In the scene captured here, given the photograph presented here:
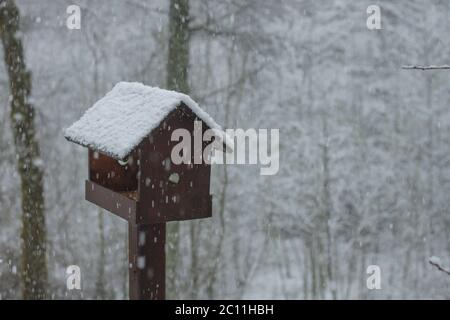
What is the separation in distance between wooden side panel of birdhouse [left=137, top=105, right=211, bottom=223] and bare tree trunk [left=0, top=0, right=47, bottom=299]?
11.8 feet

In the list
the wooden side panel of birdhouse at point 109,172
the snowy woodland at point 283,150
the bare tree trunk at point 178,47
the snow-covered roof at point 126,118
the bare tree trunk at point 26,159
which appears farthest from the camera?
the snowy woodland at point 283,150

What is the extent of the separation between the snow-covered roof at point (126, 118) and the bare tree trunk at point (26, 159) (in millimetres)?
3068

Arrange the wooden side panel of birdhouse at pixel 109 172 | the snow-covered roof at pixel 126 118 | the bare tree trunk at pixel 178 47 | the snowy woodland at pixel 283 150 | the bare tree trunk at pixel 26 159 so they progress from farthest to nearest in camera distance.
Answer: the snowy woodland at pixel 283 150 → the bare tree trunk at pixel 178 47 → the bare tree trunk at pixel 26 159 → the wooden side panel of birdhouse at pixel 109 172 → the snow-covered roof at pixel 126 118

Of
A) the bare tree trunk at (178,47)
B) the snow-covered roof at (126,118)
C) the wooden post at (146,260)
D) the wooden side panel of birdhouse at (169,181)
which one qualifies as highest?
the bare tree trunk at (178,47)

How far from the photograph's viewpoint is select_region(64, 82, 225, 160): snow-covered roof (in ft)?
10.5

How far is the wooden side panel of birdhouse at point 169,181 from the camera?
3277 millimetres

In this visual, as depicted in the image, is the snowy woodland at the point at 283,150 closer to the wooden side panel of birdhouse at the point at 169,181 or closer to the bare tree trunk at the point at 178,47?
the bare tree trunk at the point at 178,47

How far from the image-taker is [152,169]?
10.9 feet

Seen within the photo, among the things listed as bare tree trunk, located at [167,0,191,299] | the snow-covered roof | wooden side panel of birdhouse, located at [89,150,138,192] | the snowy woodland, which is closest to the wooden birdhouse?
the snow-covered roof

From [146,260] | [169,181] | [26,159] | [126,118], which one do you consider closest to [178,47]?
[26,159]

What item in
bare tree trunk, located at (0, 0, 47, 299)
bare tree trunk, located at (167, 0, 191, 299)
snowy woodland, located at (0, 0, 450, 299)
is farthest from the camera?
snowy woodland, located at (0, 0, 450, 299)

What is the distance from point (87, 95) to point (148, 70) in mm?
844

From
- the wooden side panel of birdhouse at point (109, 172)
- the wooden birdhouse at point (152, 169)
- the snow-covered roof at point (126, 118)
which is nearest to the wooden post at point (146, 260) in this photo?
the wooden birdhouse at point (152, 169)

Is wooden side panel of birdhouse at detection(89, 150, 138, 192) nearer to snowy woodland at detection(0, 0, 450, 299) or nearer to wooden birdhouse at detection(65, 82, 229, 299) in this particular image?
wooden birdhouse at detection(65, 82, 229, 299)
